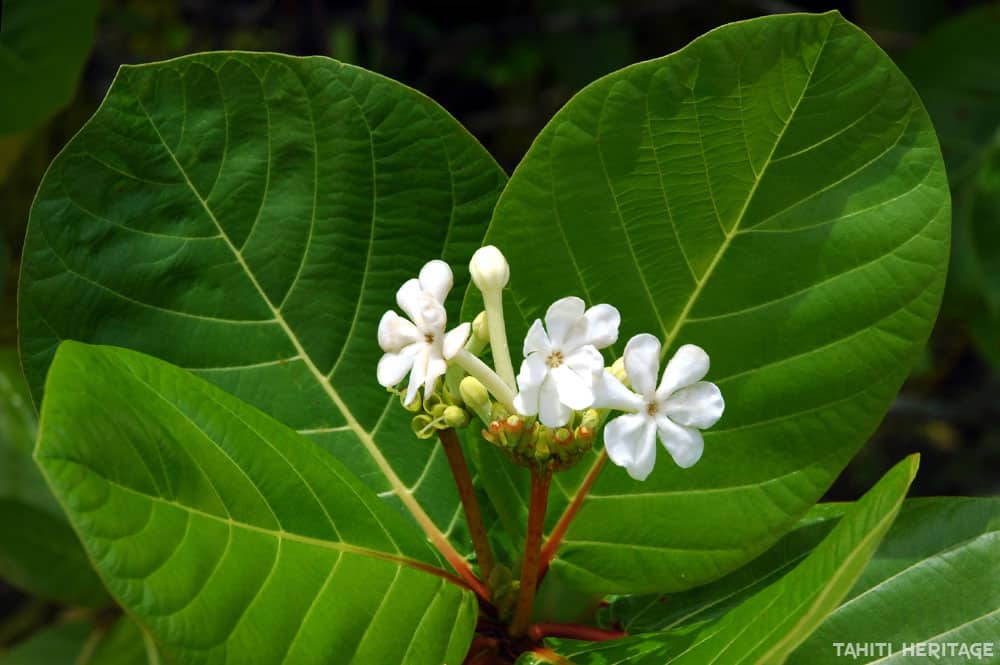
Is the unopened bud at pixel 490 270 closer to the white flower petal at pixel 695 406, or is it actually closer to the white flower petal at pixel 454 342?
the white flower petal at pixel 454 342

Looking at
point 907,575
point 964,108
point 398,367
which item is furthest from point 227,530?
point 964,108

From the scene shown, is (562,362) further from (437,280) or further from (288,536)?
(288,536)

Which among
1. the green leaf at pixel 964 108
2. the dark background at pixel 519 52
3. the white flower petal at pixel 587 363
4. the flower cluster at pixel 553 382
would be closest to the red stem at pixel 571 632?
the flower cluster at pixel 553 382

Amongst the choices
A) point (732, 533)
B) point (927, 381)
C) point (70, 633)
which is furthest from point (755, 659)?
point (927, 381)

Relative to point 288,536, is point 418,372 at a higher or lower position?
higher

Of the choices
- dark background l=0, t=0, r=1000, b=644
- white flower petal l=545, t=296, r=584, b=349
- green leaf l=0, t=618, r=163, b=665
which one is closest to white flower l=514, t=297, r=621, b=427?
white flower petal l=545, t=296, r=584, b=349

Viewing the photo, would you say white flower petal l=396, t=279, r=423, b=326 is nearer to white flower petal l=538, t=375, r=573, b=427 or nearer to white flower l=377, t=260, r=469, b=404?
white flower l=377, t=260, r=469, b=404
